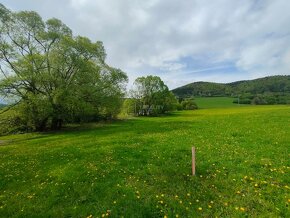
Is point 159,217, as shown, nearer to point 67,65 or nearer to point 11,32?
point 67,65

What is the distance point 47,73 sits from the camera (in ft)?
103

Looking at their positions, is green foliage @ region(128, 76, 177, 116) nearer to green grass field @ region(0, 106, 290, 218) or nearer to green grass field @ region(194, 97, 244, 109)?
green grass field @ region(194, 97, 244, 109)

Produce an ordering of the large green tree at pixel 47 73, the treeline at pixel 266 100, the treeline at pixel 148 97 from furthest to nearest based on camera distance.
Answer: the treeline at pixel 266 100, the treeline at pixel 148 97, the large green tree at pixel 47 73

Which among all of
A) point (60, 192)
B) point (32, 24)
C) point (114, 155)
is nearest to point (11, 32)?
point (32, 24)

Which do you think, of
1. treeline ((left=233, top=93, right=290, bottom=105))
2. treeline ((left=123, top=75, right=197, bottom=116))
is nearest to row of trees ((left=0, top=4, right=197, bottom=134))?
treeline ((left=123, top=75, right=197, bottom=116))

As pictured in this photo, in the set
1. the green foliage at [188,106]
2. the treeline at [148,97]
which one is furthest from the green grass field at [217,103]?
the treeline at [148,97]

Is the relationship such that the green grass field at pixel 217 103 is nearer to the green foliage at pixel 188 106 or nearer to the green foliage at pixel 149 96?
the green foliage at pixel 188 106

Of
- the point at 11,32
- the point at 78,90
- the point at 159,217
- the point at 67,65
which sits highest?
the point at 11,32

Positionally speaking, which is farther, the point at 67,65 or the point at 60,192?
the point at 67,65

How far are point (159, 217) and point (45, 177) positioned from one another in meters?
6.37

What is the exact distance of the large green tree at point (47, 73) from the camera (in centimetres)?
3048

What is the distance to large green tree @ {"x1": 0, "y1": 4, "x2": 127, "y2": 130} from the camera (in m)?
30.5

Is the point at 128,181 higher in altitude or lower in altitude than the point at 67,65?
lower

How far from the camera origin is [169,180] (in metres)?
8.24
